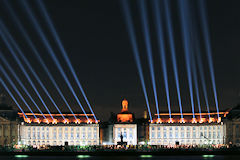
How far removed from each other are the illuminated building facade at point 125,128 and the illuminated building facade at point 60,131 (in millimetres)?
5691

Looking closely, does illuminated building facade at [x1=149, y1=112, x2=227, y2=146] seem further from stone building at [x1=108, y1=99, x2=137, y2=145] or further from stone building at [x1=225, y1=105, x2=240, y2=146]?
stone building at [x1=225, y1=105, x2=240, y2=146]

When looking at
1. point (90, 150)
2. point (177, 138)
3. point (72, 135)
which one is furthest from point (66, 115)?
point (90, 150)

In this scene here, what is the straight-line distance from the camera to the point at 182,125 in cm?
16312

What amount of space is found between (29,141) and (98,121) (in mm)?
20429

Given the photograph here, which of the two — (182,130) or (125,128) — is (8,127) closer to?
(125,128)

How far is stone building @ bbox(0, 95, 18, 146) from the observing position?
150375mm

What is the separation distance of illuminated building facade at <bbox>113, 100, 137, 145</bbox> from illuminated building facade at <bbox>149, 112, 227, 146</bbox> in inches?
204

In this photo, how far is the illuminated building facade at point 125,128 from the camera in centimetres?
16412

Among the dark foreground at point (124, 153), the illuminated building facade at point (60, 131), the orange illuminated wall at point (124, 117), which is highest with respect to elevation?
the orange illuminated wall at point (124, 117)

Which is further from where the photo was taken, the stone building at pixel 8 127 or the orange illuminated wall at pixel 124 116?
the orange illuminated wall at pixel 124 116

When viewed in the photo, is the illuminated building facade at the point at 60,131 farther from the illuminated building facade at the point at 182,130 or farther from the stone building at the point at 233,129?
the stone building at the point at 233,129

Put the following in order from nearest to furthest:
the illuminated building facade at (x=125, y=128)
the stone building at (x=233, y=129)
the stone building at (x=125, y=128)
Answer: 1. the stone building at (x=233, y=129)
2. the illuminated building facade at (x=125, y=128)
3. the stone building at (x=125, y=128)

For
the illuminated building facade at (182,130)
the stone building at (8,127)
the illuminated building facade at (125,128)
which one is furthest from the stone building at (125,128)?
the stone building at (8,127)

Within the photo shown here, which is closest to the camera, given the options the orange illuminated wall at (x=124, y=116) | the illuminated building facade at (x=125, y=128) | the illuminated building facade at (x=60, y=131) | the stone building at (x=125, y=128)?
the illuminated building facade at (x=60, y=131)
